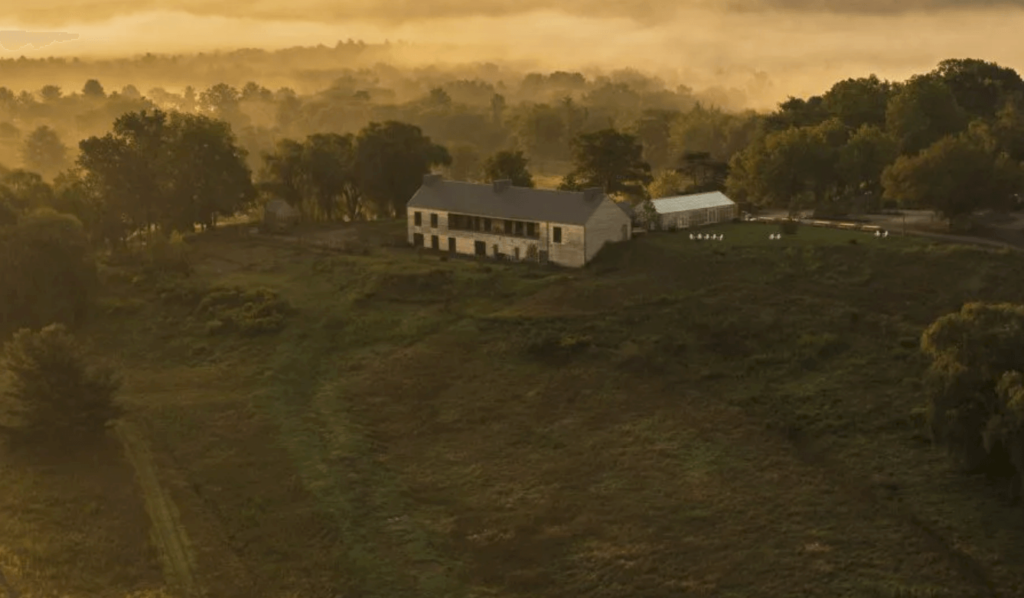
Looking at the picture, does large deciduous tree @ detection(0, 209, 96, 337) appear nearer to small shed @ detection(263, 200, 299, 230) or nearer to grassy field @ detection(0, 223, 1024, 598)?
grassy field @ detection(0, 223, 1024, 598)

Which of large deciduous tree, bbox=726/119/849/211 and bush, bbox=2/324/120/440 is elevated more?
large deciduous tree, bbox=726/119/849/211

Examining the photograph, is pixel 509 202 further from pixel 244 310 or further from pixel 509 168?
pixel 244 310

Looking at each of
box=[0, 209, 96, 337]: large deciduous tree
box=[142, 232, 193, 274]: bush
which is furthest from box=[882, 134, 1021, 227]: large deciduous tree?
box=[0, 209, 96, 337]: large deciduous tree

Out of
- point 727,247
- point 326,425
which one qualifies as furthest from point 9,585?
point 727,247

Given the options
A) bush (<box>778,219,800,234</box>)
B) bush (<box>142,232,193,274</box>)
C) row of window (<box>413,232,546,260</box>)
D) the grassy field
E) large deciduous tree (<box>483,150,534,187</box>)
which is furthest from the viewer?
large deciduous tree (<box>483,150,534,187</box>)

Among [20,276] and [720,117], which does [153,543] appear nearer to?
[20,276]

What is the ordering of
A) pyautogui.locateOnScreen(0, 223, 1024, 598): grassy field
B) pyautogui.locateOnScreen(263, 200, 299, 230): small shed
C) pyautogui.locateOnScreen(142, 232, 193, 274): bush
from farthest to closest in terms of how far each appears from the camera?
pyautogui.locateOnScreen(263, 200, 299, 230): small shed, pyautogui.locateOnScreen(142, 232, 193, 274): bush, pyautogui.locateOnScreen(0, 223, 1024, 598): grassy field

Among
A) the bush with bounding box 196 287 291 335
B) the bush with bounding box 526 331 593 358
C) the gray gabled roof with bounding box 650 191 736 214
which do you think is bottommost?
the bush with bounding box 526 331 593 358

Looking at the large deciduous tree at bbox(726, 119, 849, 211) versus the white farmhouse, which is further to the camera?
the large deciduous tree at bbox(726, 119, 849, 211)
